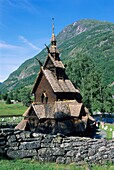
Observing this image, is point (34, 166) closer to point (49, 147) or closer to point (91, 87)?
point (49, 147)

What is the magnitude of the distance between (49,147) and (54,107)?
22.8 metres

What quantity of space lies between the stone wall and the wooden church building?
61.3ft

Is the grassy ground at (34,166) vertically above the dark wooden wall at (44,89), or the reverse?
the dark wooden wall at (44,89)

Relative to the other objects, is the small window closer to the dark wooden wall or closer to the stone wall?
the dark wooden wall

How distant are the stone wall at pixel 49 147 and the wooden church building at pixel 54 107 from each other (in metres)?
18.7

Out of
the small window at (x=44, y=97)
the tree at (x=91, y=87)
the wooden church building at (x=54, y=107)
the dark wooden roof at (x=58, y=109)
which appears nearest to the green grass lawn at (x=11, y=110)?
the tree at (x=91, y=87)

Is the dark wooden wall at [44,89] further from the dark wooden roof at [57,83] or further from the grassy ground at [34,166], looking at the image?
the grassy ground at [34,166]

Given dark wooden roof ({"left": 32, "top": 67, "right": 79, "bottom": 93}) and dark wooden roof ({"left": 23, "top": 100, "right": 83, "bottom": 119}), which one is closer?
dark wooden roof ({"left": 23, "top": 100, "right": 83, "bottom": 119})

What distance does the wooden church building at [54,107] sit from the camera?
32.3 meters

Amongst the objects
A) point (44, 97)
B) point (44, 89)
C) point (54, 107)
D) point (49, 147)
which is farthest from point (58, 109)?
point (49, 147)

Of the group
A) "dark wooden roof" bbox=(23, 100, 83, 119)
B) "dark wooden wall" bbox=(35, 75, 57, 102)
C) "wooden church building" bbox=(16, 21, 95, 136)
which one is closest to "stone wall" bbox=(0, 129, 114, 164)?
"wooden church building" bbox=(16, 21, 95, 136)

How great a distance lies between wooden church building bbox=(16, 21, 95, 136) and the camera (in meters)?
32.3

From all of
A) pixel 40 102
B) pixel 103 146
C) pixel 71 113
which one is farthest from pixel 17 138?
pixel 40 102

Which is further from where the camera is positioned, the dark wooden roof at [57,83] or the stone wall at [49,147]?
the dark wooden roof at [57,83]
